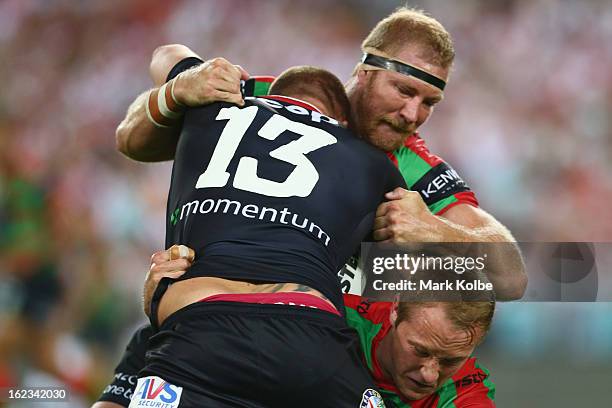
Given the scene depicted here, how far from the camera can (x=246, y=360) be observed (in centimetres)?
215

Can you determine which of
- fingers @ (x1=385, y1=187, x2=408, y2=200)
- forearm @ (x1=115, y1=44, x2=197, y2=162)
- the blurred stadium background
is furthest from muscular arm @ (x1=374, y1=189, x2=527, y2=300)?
the blurred stadium background

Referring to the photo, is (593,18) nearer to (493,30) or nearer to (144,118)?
(493,30)

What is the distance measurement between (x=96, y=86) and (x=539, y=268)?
14.6ft

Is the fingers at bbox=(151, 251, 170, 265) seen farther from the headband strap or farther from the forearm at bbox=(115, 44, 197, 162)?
the headband strap

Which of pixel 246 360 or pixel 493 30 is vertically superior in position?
pixel 493 30

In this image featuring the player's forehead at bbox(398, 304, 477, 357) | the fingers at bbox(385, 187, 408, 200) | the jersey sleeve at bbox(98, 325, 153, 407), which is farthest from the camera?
the jersey sleeve at bbox(98, 325, 153, 407)

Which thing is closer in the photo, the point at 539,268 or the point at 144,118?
→ the point at 144,118

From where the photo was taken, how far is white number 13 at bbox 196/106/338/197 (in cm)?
246

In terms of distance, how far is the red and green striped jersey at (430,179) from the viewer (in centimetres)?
330

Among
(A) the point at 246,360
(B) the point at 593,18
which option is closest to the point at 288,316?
(A) the point at 246,360

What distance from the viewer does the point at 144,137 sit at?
10.5 ft

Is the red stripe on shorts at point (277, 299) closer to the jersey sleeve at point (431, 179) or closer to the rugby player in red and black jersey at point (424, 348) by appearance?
the rugby player in red and black jersey at point (424, 348)

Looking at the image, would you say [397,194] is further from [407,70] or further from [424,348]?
[407,70]

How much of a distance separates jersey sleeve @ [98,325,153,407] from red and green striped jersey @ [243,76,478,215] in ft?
4.04
